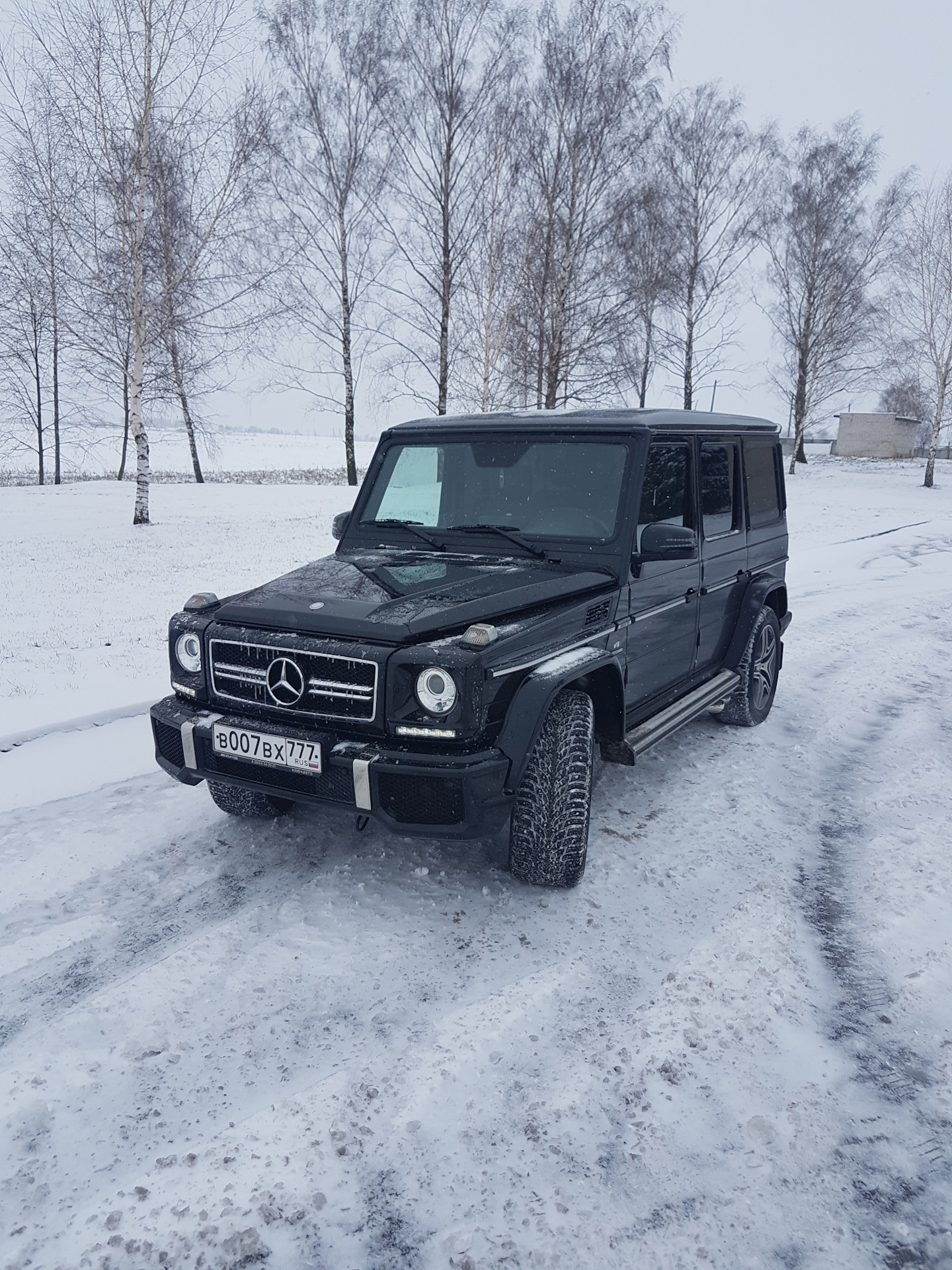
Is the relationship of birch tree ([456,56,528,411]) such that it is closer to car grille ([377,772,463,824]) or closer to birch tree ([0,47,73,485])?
birch tree ([0,47,73,485])

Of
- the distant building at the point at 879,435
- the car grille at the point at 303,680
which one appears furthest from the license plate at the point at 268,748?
the distant building at the point at 879,435

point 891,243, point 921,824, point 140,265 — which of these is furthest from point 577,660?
point 891,243

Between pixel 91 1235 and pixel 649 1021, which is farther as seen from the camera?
pixel 649 1021

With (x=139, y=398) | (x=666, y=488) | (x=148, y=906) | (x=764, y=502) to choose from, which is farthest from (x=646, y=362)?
(x=148, y=906)

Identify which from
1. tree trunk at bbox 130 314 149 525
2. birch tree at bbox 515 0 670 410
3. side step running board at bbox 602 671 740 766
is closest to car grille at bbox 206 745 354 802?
side step running board at bbox 602 671 740 766

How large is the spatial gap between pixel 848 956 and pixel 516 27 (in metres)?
20.4

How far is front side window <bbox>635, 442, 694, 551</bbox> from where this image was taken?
159 inches

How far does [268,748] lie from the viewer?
10.6 ft

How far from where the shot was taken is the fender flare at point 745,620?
5.30 metres

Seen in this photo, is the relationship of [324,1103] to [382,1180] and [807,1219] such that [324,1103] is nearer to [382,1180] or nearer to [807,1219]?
[382,1180]

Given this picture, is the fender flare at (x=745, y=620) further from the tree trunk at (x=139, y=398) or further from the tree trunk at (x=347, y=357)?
the tree trunk at (x=347, y=357)

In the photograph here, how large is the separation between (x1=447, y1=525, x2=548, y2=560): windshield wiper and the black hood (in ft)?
0.19

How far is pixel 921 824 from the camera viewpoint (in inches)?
162

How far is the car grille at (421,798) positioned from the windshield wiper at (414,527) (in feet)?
4.88
